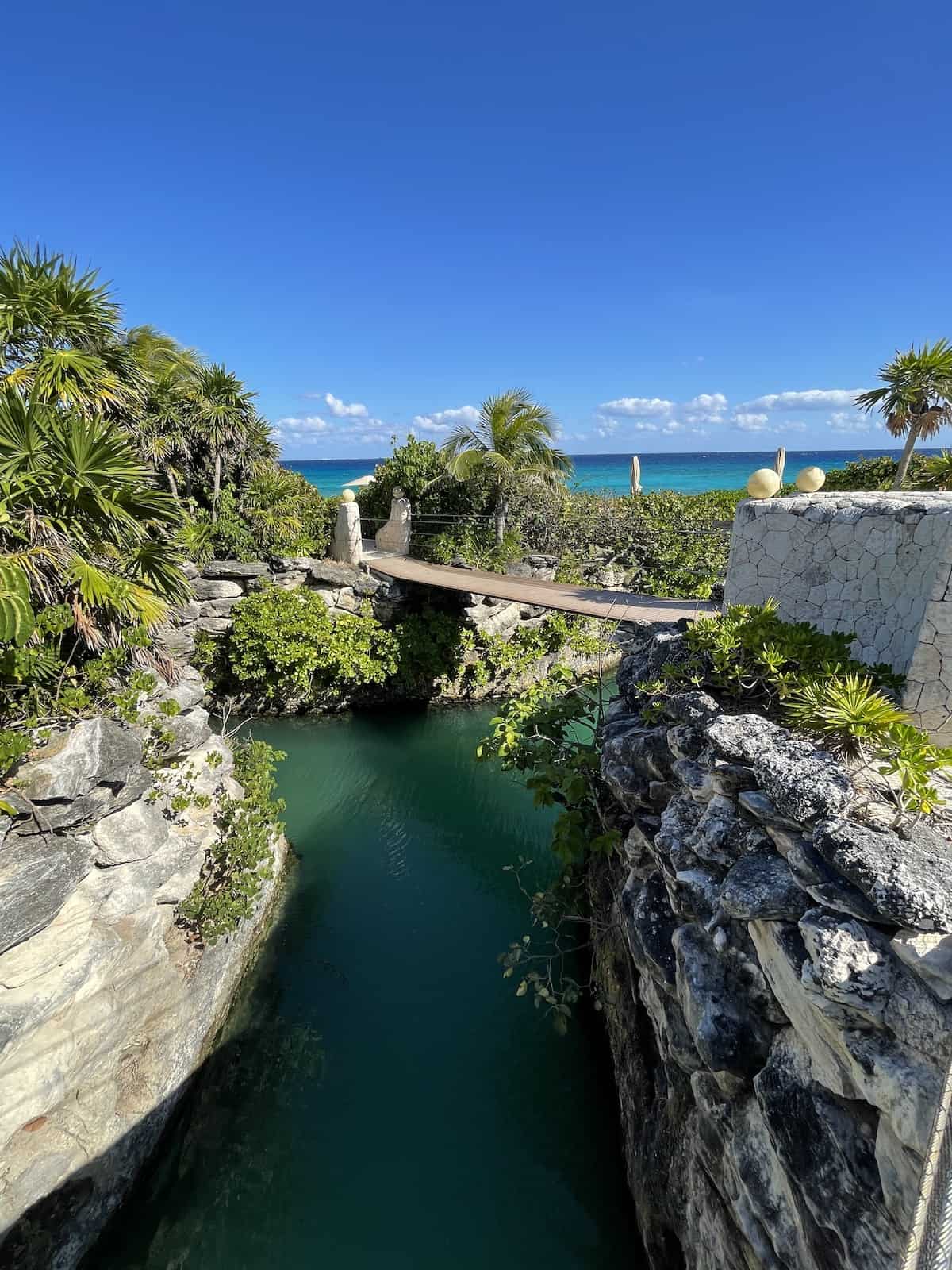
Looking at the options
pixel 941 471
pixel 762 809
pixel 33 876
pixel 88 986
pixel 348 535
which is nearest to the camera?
pixel 762 809

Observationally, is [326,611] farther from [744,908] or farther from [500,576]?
[744,908]

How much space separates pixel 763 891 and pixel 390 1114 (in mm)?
4559

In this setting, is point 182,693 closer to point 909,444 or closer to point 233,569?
point 233,569

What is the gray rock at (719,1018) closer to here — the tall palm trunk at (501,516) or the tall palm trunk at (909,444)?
the tall palm trunk at (909,444)

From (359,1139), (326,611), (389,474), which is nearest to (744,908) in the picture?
(359,1139)

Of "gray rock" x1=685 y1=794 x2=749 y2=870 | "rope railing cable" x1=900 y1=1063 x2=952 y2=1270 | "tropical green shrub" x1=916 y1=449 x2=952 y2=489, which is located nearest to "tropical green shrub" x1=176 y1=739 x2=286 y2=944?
"gray rock" x1=685 y1=794 x2=749 y2=870

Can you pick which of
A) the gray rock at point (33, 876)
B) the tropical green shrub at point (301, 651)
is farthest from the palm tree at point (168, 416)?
the gray rock at point (33, 876)

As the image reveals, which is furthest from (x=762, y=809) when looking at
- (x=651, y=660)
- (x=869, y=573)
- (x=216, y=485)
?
(x=216, y=485)

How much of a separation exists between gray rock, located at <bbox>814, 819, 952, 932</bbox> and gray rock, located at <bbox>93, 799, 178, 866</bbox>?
5640mm

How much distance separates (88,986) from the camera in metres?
4.69

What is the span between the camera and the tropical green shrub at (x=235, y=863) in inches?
237

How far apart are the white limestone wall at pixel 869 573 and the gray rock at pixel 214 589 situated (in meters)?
10.0

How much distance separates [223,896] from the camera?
6.21m

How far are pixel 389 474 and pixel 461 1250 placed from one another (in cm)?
1602
